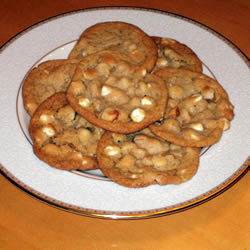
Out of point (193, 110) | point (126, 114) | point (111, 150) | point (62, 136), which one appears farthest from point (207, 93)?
point (62, 136)

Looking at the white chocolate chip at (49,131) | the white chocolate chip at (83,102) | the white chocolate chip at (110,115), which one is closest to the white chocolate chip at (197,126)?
the white chocolate chip at (110,115)

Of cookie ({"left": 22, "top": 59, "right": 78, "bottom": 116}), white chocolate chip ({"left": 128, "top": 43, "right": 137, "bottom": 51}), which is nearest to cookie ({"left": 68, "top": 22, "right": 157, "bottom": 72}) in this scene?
white chocolate chip ({"left": 128, "top": 43, "right": 137, "bottom": 51})

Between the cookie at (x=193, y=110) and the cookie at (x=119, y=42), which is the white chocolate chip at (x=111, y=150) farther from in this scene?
the cookie at (x=119, y=42)

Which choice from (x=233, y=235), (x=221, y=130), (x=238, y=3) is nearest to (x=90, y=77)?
(x=221, y=130)

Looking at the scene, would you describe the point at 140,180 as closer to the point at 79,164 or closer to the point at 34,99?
the point at 79,164

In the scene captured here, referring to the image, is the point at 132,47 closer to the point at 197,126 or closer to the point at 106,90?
the point at 106,90
